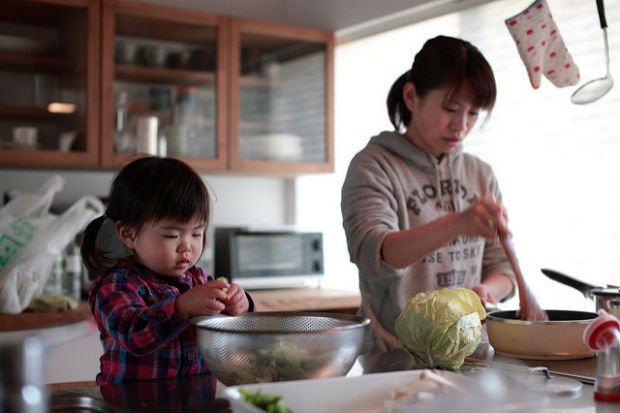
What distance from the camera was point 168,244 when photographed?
132 cm

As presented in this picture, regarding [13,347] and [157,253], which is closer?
[13,347]

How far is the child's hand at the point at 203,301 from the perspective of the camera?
1.17m

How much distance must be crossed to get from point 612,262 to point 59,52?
210cm

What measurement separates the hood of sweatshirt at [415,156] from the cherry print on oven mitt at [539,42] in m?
0.32

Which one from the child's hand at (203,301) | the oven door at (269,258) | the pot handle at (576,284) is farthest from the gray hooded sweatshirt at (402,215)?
the oven door at (269,258)

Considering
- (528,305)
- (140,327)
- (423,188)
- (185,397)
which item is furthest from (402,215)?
(185,397)

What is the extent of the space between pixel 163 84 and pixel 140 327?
2.10m

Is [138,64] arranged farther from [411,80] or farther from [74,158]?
[411,80]

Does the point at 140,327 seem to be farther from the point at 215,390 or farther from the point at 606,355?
the point at 606,355

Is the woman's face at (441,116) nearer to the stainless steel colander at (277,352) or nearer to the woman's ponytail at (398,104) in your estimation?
the woman's ponytail at (398,104)

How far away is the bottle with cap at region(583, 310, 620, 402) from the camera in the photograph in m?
0.97

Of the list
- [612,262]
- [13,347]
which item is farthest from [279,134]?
[13,347]

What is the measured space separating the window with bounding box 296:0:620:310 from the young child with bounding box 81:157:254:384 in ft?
3.45

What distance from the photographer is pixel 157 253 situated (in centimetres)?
133
